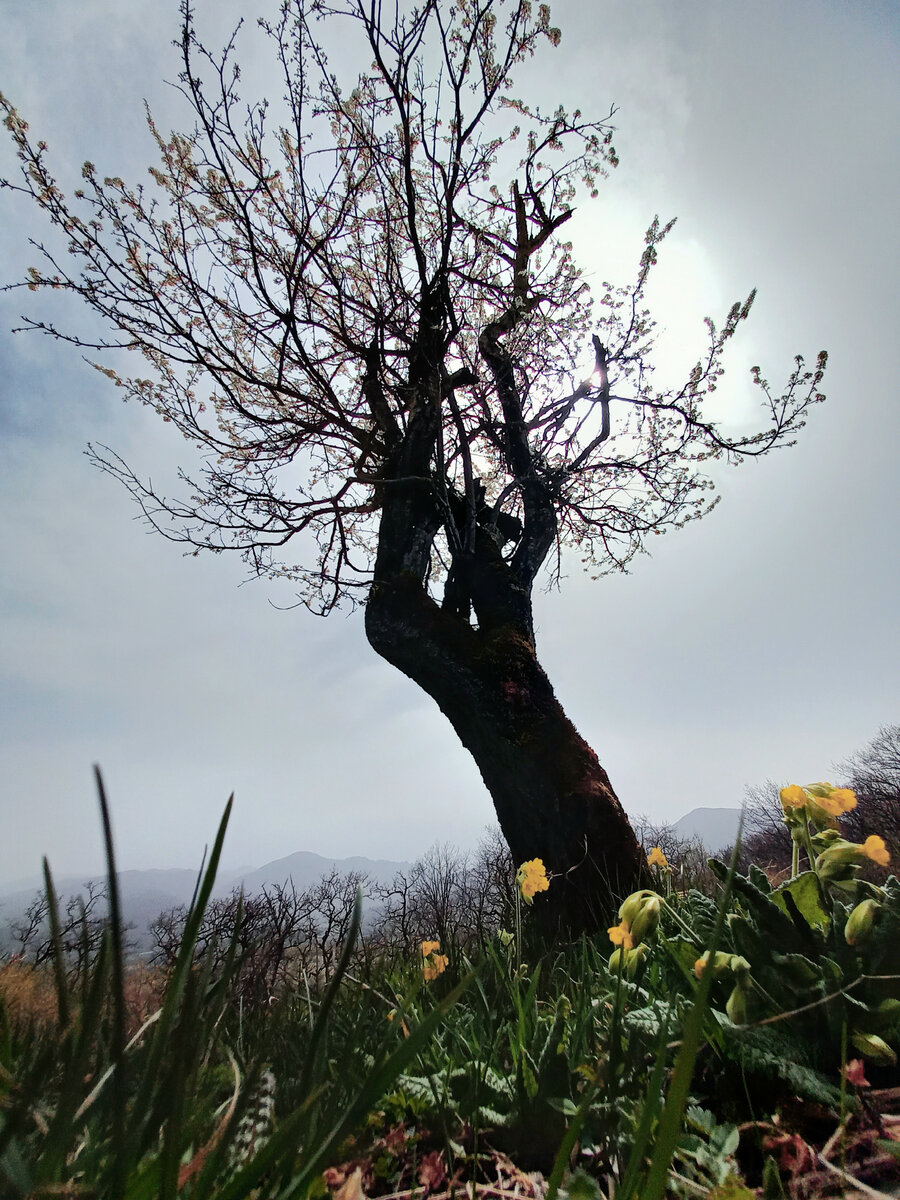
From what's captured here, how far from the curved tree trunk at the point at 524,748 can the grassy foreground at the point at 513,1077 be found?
1762 mm

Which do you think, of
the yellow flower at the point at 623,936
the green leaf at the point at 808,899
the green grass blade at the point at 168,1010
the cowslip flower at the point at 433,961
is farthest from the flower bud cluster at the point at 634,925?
the green grass blade at the point at 168,1010

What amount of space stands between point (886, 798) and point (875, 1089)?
98.3 feet

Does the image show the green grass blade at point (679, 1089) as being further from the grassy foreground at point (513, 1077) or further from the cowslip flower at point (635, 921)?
the cowslip flower at point (635, 921)

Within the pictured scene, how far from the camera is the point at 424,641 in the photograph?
497 centimetres

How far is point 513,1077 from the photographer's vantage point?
122cm

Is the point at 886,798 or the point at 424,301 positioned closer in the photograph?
the point at 424,301

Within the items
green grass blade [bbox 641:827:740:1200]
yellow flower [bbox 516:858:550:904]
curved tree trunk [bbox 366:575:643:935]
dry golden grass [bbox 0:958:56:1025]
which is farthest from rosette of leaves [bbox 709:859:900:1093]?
curved tree trunk [bbox 366:575:643:935]

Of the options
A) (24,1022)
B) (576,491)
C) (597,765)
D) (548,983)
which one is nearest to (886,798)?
(576,491)

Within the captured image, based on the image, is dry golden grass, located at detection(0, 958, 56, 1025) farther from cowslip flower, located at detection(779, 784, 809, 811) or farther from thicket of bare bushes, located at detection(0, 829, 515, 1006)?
cowslip flower, located at detection(779, 784, 809, 811)

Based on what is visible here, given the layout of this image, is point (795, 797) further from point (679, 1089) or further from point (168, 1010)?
point (168, 1010)

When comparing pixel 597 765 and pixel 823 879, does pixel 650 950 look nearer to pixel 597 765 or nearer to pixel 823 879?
pixel 823 879

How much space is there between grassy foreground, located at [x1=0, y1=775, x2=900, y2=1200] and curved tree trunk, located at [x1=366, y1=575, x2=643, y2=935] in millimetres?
1762

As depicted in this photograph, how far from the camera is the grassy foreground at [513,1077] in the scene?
0.54 meters

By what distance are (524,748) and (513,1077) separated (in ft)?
9.65
